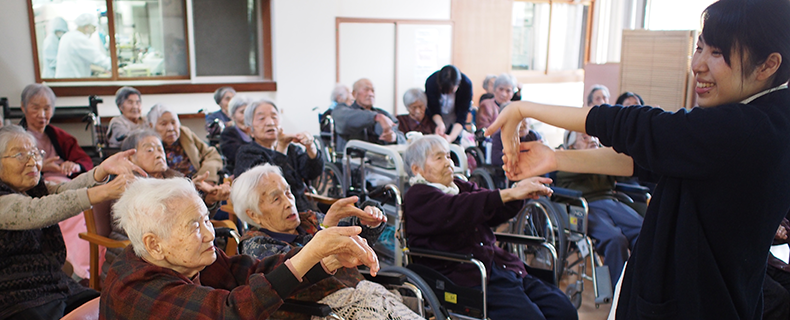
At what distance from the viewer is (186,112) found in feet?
19.7

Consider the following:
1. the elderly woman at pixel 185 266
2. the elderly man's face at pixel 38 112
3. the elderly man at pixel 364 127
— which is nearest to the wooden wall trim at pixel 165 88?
the elderly man's face at pixel 38 112

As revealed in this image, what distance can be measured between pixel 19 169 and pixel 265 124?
4.44 feet

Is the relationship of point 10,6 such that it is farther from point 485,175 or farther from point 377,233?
point 377,233

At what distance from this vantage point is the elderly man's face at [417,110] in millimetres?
4855

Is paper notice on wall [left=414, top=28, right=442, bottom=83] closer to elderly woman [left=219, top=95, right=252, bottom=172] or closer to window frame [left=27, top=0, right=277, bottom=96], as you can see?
window frame [left=27, top=0, right=277, bottom=96]

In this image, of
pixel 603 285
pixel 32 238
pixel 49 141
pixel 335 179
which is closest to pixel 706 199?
pixel 603 285

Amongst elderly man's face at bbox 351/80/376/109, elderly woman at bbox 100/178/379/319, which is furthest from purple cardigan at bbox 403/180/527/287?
elderly man's face at bbox 351/80/376/109

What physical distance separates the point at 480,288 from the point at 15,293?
61.4 inches

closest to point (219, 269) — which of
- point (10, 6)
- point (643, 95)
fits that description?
point (643, 95)

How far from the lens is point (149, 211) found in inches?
53.4

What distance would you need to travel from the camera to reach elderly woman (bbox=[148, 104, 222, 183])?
143 inches

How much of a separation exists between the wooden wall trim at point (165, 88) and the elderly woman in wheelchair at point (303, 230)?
4193 millimetres

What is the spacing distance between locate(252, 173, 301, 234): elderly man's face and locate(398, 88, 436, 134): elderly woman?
282 cm

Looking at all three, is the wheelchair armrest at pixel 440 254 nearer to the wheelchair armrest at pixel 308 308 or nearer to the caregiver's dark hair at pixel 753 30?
the wheelchair armrest at pixel 308 308
